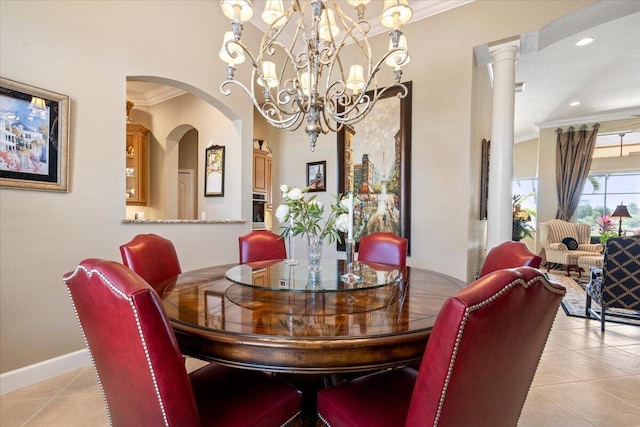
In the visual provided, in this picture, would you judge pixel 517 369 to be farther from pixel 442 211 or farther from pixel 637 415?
pixel 442 211


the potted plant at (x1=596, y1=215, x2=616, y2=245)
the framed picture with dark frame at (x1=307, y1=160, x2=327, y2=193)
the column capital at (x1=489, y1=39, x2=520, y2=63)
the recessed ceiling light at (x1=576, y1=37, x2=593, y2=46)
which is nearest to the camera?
the column capital at (x1=489, y1=39, x2=520, y2=63)

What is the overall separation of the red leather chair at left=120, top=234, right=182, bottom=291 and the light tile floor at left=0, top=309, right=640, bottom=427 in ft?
2.71

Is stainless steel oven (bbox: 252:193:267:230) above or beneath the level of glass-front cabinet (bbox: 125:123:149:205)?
beneath

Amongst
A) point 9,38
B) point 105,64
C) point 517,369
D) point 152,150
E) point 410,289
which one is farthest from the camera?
point 152,150

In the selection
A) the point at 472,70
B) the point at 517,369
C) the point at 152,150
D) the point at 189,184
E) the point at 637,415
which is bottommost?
the point at 637,415

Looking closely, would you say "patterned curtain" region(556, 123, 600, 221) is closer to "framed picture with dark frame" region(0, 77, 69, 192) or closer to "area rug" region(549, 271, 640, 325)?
"area rug" region(549, 271, 640, 325)

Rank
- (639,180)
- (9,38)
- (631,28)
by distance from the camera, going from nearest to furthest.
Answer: (9,38), (631,28), (639,180)

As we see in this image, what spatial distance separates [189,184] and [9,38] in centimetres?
377

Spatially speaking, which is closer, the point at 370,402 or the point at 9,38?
the point at 370,402

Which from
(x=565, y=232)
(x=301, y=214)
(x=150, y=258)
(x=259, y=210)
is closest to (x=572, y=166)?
(x=565, y=232)

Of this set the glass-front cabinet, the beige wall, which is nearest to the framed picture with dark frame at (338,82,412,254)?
the beige wall

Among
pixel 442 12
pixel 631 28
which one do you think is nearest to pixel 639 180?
pixel 631 28

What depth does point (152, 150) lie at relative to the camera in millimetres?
5141

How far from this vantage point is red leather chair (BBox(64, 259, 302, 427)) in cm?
75
